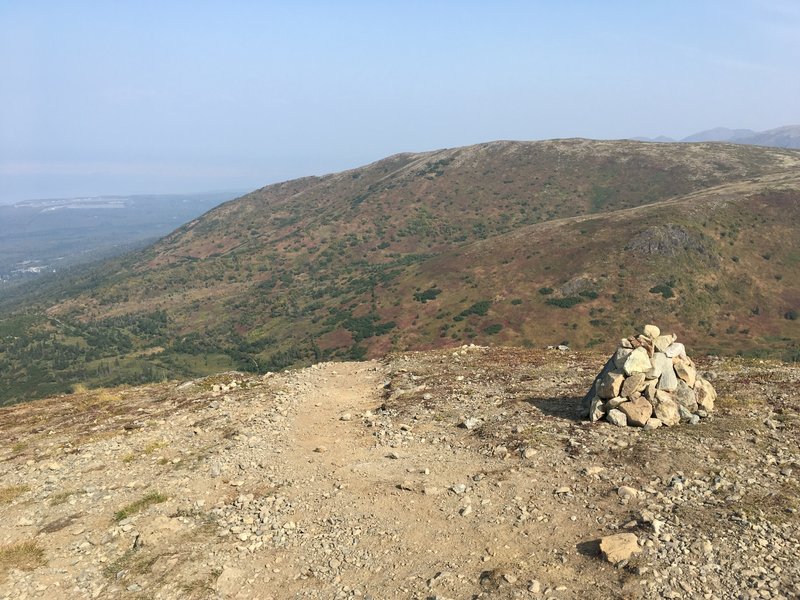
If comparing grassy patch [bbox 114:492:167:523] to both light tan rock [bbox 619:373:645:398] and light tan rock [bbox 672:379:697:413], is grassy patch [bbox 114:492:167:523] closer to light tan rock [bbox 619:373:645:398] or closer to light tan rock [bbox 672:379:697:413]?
light tan rock [bbox 619:373:645:398]

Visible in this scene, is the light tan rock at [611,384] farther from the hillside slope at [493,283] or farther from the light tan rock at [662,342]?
the hillside slope at [493,283]

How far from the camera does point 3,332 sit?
495ft

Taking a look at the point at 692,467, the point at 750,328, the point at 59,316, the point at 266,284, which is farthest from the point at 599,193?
the point at 59,316

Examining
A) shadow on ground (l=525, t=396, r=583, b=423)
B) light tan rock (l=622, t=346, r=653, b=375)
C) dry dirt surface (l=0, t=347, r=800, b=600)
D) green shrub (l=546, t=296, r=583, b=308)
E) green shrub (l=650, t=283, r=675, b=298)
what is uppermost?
light tan rock (l=622, t=346, r=653, b=375)

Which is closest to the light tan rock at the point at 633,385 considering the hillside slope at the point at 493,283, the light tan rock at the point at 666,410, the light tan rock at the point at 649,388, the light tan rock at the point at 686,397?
the light tan rock at the point at 649,388

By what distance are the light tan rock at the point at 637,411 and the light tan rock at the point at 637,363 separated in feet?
4.06

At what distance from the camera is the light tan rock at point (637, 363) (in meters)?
19.7

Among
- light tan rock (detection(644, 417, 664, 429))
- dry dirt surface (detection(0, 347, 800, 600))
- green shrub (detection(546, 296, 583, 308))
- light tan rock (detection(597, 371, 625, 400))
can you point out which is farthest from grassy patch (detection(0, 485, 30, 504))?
green shrub (detection(546, 296, 583, 308))

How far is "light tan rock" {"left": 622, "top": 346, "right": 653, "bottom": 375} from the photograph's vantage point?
19.7 m

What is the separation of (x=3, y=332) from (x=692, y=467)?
192733mm

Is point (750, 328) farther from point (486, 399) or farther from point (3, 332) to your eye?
point (3, 332)

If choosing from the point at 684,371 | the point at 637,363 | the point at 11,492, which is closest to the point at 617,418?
the point at 637,363

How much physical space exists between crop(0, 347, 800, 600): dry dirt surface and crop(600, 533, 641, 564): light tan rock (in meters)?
0.25

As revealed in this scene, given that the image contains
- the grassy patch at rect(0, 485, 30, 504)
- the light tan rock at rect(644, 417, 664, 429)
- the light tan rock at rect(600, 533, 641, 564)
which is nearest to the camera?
the light tan rock at rect(600, 533, 641, 564)
